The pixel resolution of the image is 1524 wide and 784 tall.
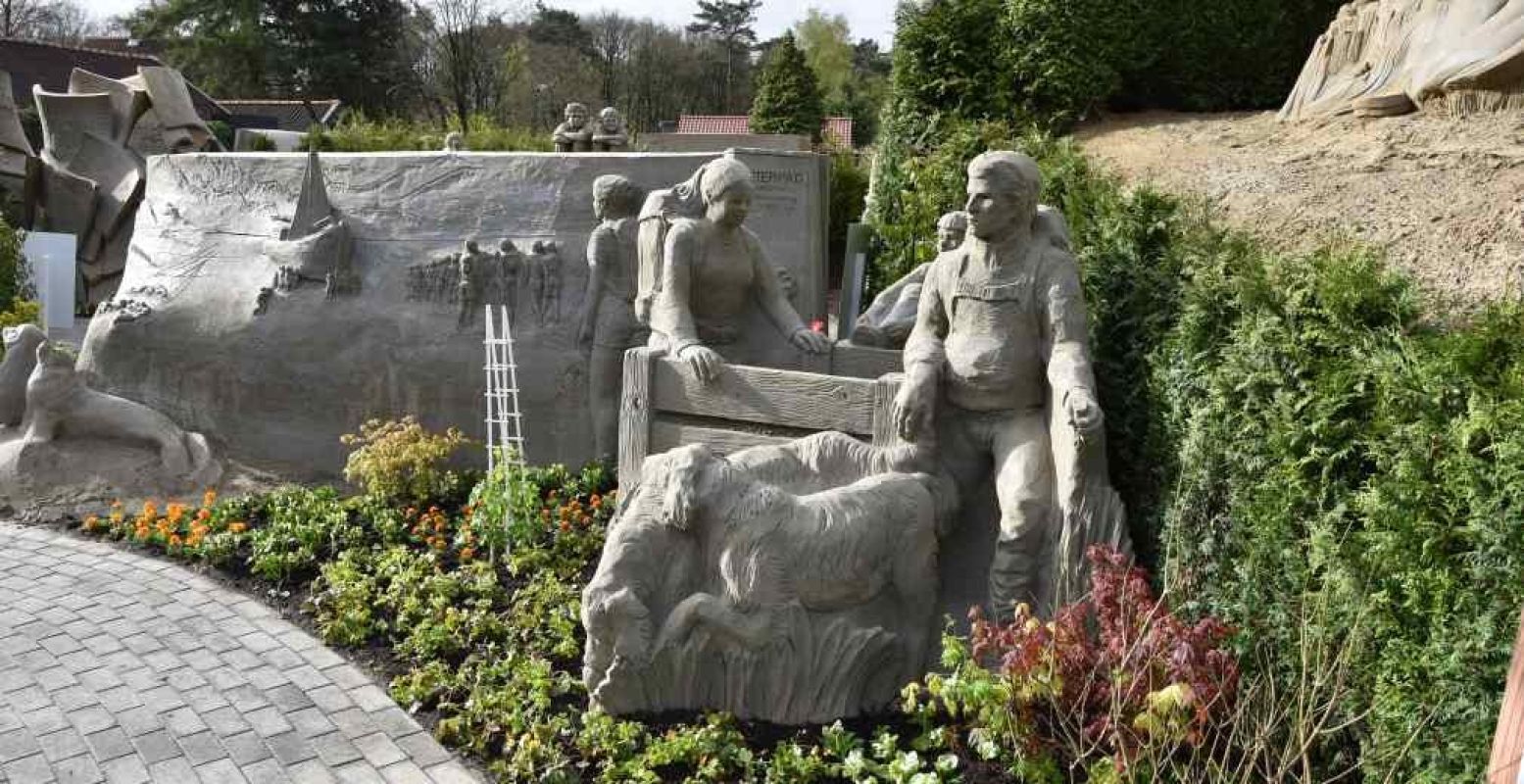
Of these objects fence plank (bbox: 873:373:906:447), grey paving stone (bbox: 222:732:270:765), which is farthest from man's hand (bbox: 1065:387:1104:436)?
grey paving stone (bbox: 222:732:270:765)

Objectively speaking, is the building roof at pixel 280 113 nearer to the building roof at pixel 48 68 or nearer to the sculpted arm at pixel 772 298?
the building roof at pixel 48 68

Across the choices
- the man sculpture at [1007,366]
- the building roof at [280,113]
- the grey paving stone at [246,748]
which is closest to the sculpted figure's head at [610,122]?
the man sculpture at [1007,366]

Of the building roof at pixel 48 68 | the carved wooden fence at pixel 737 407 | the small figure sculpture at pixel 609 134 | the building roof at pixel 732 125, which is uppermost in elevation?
the building roof at pixel 48 68

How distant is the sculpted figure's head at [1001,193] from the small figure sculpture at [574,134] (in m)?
9.97

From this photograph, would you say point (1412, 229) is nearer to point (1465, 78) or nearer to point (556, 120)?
point (1465, 78)

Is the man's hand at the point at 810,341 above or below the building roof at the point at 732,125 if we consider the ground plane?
below

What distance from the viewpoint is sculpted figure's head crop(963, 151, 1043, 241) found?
4742 millimetres

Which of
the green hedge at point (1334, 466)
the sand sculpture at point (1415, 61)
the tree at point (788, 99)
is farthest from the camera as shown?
the tree at point (788, 99)

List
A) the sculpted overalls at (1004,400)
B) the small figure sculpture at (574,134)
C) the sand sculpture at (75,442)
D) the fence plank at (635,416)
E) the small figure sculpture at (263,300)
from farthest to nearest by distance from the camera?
the small figure sculpture at (574,134) < the small figure sculpture at (263,300) < the sand sculpture at (75,442) < the fence plank at (635,416) < the sculpted overalls at (1004,400)

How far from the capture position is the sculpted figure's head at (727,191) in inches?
229

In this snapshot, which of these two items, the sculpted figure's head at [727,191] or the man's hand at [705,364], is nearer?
the man's hand at [705,364]

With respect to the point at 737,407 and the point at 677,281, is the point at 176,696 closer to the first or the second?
the point at 737,407

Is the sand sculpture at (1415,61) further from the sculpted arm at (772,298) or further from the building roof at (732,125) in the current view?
the building roof at (732,125)

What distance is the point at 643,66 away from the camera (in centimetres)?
4381
